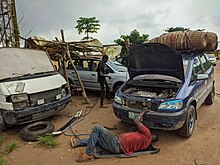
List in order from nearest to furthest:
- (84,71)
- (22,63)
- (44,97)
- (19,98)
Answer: (19,98)
(44,97)
(22,63)
(84,71)

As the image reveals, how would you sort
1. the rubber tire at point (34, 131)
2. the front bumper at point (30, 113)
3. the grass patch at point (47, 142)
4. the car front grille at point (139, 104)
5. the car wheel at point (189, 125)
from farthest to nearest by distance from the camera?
the front bumper at point (30, 113), the rubber tire at point (34, 131), the grass patch at point (47, 142), the car wheel at point (189, 125), the car front grille at point (139, 104)

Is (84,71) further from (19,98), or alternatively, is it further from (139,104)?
(139,104)

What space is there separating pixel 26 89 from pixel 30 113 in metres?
0.60

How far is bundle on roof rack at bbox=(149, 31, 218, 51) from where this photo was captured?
5.67 meters

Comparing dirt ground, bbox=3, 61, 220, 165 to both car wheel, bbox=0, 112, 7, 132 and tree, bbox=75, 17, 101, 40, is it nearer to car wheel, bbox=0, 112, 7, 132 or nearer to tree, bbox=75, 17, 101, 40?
car wheel, bbox=0, 112, 7, 132

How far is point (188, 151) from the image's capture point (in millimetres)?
4098

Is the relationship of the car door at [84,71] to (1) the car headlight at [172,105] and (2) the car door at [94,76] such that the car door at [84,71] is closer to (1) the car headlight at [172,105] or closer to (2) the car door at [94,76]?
(2) the car door at [94,76]

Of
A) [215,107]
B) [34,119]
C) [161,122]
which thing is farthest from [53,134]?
[215,107]

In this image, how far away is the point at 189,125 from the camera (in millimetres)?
4621

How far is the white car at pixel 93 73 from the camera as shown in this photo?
8.24m

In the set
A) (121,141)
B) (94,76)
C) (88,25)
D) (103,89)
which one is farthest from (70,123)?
(88,25)

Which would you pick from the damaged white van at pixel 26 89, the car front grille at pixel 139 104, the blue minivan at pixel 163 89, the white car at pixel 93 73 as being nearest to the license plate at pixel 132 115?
the blue minivan at pixel 163 89

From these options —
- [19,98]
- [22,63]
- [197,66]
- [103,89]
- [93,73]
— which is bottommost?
[103,89]

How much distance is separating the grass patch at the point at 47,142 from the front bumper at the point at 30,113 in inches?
27.8
